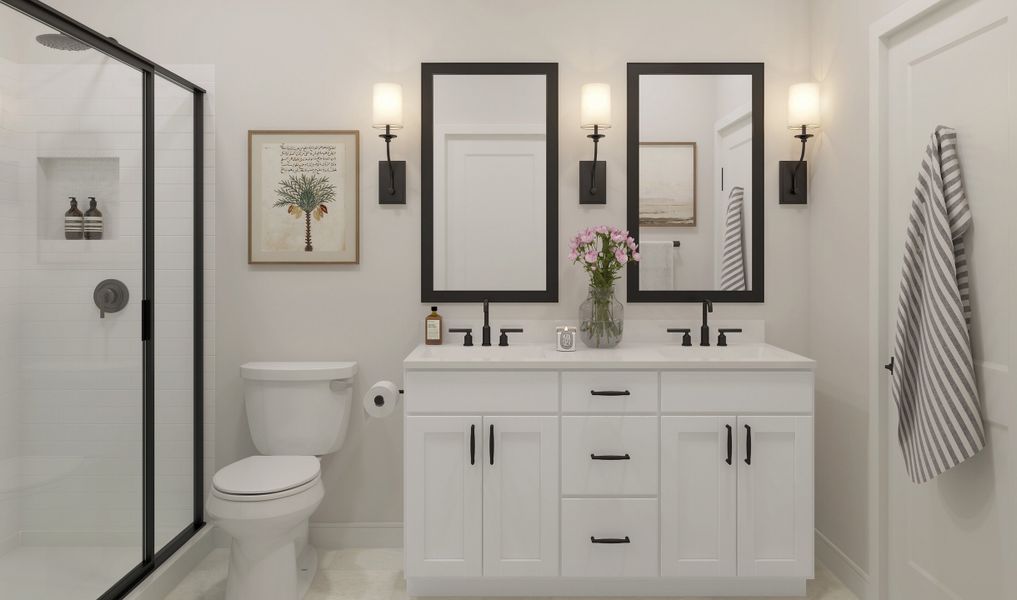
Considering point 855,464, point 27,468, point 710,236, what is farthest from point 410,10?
point 855,464

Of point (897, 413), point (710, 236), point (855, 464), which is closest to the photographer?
point (897, 413)

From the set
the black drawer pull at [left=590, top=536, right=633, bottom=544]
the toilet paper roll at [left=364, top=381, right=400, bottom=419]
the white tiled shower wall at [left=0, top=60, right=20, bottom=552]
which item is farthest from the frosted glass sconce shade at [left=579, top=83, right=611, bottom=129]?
the white tiled shower wall at [left=0, top=60, right=20, bottom=552]

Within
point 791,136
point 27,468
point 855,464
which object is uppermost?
point 791,136

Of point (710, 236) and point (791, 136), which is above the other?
point (791, 136)

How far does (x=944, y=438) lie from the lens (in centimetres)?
170

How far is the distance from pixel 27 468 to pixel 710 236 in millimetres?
2406

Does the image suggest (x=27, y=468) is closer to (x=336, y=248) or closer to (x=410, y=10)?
(x=336, y=248)

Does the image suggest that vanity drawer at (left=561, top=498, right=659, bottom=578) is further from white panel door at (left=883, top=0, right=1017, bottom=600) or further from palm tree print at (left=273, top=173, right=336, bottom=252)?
palm tree print at (left=273, top=173, right=336, bottom=252)

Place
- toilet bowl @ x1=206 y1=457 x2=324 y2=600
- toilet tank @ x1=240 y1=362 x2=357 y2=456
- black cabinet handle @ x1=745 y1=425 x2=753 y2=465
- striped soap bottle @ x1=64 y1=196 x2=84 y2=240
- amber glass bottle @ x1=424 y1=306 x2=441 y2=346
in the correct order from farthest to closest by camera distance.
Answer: amber glass bottle @ x1=424 y1=306 x2=441 y2=346
toilet tank @ x1=240 y1=362 x2=357 y2=456
black cabinet handle @ x1=745 y1=425 x2=753 y2=465
toilet bowl @ x1=206 y1=457 x2=324 y2=600
striped soap bottle @ x1=64 y1=196 x2=84 y2=240

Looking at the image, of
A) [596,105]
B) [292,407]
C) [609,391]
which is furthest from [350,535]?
[596,105]

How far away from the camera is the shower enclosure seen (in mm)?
1593

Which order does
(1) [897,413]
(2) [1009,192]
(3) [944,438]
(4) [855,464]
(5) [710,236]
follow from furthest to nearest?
1. (5) [710,236]
2. (4) [855,464]
3. (1) [897,413]
4. (3) [944,438]
5. (2) [1009,192]

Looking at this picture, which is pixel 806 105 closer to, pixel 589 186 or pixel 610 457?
pixel 589 186

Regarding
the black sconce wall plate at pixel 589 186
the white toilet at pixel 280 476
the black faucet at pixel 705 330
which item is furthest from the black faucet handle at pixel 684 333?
the white toilet at pixel 280 476
